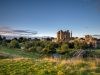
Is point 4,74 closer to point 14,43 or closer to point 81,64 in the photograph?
point 81,64

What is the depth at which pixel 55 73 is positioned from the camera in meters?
8.56

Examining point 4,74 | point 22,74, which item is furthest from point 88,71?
point 4,74

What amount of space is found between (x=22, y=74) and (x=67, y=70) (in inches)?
78.7

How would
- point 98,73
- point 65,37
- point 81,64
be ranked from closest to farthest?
point 98,73, point 81,64, point 65,37

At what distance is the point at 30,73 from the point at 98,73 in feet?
9.59

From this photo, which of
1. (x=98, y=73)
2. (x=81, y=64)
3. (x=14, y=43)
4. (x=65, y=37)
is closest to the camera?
(x=98, y=73)

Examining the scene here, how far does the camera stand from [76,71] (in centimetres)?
877

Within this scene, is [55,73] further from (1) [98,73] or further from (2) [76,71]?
(1) [98,73]

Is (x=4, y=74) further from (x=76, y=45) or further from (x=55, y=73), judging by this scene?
(x=76, y=45)

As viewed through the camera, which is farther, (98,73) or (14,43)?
(14,43)

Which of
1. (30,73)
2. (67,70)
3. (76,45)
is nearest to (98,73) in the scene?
(67,70)

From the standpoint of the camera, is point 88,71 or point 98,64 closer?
point 88,71

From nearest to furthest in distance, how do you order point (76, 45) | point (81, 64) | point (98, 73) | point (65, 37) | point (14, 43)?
point (98, 73)
point (81, 64)
point (14, 43)
point (76, 45)
point (65, 37)

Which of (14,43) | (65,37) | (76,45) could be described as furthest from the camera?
(65,37)
